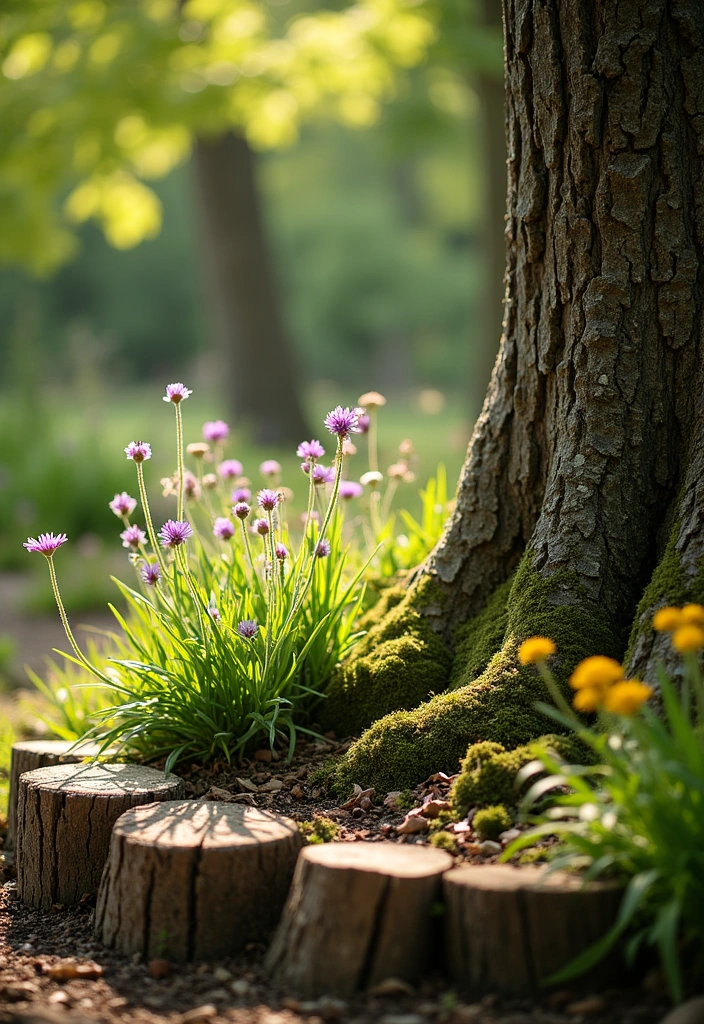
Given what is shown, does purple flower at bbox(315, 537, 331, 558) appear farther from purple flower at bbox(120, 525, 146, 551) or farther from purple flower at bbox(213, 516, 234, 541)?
purple flower at bbox(120, 525, 146, 551)

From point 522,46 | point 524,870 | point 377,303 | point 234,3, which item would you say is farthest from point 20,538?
point 377,303

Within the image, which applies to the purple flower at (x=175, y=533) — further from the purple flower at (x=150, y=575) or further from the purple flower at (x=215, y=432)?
the purple flower at (x=215, y=432)

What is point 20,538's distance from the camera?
8.86 m

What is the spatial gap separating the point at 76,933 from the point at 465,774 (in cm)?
112

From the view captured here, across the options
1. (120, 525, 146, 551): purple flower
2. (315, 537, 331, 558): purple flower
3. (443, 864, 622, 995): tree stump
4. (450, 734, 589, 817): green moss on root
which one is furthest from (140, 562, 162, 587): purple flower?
(443, 864, 622, 995): tree stump

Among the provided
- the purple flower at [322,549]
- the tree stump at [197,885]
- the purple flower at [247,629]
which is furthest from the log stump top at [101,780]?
the purple flower at [322,549]

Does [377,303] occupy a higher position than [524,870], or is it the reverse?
[377,303]

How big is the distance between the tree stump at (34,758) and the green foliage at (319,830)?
3.11 feet

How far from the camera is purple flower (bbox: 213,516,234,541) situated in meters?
3.71

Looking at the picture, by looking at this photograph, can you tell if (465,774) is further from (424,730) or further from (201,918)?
(201,918)

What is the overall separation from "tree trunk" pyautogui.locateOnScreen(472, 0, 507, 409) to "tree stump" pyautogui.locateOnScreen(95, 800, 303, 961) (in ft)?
24.8

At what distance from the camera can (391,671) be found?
349 cm

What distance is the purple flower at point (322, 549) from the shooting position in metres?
3.29

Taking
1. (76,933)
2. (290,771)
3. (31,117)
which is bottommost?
(76,933)
